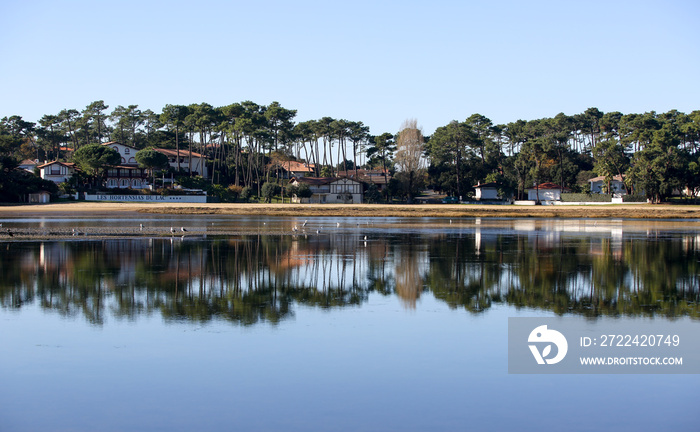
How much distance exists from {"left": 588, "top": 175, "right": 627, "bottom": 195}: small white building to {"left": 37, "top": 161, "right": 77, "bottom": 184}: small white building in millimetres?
83115

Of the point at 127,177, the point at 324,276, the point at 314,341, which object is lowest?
the point at 314,341

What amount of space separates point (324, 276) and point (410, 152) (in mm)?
81219

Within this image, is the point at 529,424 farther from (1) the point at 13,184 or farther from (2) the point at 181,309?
(1) the point at 13,184

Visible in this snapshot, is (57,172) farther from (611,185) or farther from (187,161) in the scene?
(611,185)

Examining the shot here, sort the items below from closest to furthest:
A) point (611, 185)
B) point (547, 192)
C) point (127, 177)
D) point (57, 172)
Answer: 1. point (57, 172)
2. point (127, 177)
3. point (611, 185)
4. point (547, 192)

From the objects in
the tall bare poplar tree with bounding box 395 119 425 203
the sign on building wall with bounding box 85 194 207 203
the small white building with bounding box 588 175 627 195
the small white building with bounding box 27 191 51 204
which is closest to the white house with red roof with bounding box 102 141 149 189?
the sign on building wall with bounding box 85 194 207 203

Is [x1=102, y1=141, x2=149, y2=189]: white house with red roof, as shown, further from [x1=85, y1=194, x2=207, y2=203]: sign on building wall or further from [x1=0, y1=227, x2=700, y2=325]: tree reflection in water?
[x1=0, y1=227, x2=700, y2=325]: tree reflection in water

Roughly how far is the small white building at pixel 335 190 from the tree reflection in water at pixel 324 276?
70.5m

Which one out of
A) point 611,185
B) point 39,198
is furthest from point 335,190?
point 611,185

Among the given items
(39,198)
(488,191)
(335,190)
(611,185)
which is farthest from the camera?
(488,191)

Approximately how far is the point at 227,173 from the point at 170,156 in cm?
1092

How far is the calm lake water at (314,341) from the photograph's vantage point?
8781 millimetres

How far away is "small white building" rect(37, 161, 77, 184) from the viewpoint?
315 ft

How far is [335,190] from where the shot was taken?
346 ft
